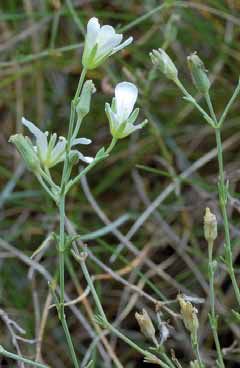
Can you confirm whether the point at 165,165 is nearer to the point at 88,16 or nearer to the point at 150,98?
the point at 150,98

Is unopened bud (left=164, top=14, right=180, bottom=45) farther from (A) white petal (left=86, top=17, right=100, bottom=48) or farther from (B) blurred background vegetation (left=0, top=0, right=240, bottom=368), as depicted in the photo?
(A) white petal (left=86, top=17, right=100, bottom=48)

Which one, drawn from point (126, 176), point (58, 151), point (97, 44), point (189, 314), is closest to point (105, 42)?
point (97, 44)

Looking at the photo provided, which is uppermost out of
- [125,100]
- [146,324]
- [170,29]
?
[125,100]

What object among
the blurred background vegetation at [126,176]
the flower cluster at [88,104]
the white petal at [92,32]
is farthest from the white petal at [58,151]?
the blurred background vegetation at [126,176]

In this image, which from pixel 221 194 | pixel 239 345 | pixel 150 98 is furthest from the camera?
pixel 150 98

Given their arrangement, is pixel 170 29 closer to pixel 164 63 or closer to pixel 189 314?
pixel 164 63

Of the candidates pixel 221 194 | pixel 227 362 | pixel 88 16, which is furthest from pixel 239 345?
pixel 88 16
